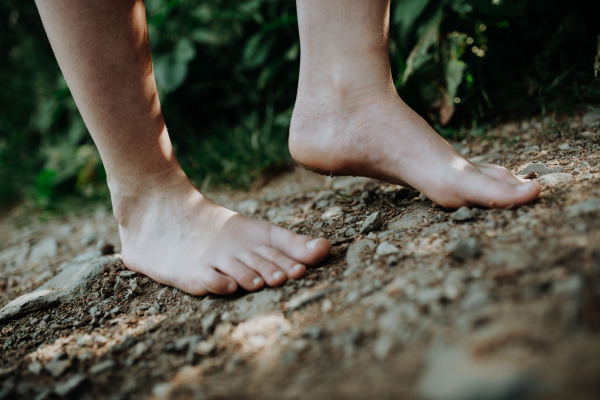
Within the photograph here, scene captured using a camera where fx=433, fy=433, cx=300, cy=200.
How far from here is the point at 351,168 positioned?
1244 mm

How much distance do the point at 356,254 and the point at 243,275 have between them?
264mm

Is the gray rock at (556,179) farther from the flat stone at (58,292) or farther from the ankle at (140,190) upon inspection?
the flat stone at (58,292)

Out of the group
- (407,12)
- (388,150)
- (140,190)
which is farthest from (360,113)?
(407,12)

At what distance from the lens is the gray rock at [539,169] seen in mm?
1123

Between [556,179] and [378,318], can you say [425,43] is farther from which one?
[378,318]

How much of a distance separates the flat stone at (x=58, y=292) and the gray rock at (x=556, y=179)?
A: 1211 mm

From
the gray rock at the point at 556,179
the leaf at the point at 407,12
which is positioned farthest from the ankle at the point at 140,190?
the leaf at the point at 407,12

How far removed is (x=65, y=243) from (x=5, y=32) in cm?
258

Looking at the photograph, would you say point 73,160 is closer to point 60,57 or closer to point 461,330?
point 60,57

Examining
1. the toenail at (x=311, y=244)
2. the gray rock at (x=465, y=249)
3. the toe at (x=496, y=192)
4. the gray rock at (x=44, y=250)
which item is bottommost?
the gray rock at (x=44, y=250)

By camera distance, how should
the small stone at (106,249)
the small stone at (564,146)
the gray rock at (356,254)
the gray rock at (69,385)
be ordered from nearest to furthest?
the gray rock at (69,385)
the gray rock at (356,254)
the small stone at (564,146)
the small stone at (106,249)

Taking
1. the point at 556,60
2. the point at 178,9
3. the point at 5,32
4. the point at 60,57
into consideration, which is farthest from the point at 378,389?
the point at 5,32

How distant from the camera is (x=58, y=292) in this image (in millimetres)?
1178

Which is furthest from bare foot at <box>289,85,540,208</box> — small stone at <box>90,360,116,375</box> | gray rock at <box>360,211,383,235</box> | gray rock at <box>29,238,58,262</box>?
gray rock at <box>29,238,58,262</box>
